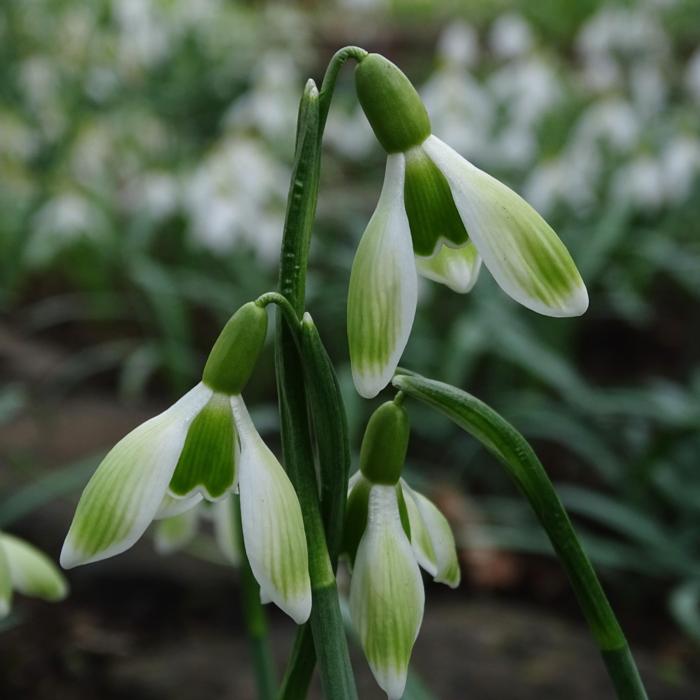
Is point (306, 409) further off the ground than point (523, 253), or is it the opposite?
point (523, 253)

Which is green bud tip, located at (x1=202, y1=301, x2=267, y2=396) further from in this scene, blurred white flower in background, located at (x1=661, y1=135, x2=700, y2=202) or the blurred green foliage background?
blurred white flower in background, located at (x1=661, y1=135, x2=700, y2=202)

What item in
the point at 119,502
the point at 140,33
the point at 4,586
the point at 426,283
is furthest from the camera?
the point at 140,33

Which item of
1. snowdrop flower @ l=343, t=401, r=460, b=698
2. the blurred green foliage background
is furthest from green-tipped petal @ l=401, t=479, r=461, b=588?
the blurred green foliage background

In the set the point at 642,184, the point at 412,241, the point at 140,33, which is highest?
the point at 140,33

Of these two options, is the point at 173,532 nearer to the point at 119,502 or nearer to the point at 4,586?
the point at 4,586

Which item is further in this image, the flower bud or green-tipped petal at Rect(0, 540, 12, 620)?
green-tipped petal at Rect(0, 540, 12, 620)

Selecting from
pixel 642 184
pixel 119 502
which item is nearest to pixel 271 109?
pixel 642 184

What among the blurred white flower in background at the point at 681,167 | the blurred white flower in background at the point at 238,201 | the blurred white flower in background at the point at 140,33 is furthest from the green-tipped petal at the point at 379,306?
the blurred white flower in background at the point at 140,33
